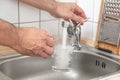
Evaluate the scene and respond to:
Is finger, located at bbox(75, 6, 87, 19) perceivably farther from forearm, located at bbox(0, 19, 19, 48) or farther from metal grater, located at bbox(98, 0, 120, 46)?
forearm, located at bbox(0, 19, 19, 48)

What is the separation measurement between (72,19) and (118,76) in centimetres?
38

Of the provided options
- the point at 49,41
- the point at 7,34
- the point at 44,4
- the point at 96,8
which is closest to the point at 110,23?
the point at 96,8

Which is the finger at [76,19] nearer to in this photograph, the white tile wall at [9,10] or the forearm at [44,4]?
the forearm at [44,4]

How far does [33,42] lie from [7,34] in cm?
9

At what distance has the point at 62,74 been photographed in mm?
1248

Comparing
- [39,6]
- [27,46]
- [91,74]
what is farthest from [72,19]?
[27,46]

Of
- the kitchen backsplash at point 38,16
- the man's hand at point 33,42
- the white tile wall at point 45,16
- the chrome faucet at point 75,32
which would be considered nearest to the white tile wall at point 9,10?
the kitchen backsplash at point 38,16

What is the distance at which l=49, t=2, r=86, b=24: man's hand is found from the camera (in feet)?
3.70

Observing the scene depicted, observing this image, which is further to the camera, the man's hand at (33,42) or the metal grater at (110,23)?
the metal grater at (110,23)

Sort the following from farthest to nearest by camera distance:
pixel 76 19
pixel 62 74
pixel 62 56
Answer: pixel 62 74 → pixel 76 19 → pixel 62 56

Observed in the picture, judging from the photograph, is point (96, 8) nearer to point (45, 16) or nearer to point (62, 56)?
point (45, 16)

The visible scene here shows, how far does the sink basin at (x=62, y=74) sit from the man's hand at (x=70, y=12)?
0.18 meters

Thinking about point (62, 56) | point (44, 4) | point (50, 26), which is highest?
point (44, 4)

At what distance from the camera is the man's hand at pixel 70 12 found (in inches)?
44.4
